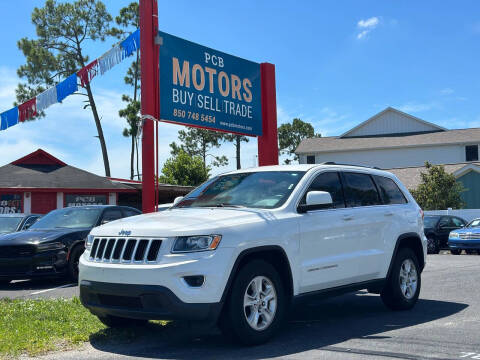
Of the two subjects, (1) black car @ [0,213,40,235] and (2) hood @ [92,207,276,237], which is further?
(1) black car @ [0,213,40,235]

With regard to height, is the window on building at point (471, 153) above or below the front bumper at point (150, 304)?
above

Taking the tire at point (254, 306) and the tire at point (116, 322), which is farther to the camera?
the tire at point (116, 322)

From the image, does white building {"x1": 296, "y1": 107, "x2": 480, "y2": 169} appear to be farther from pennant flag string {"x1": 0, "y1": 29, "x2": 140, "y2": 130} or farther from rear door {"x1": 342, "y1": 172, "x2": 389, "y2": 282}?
rear door {"x1": 342, "y1": 172, "x2": 389, "y2": 282}

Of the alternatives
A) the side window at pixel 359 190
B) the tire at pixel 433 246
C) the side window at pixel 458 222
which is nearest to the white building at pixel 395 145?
the side window at pixel 458 222

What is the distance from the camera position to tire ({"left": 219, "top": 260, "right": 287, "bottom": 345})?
5672 mm

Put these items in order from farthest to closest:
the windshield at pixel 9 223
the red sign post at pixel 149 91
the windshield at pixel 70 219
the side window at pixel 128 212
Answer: the windshield at pixel 9 223 → the side window at pixel 128 212 → the windshield at pixel 70 219 → the red sign post at pixel 149 91

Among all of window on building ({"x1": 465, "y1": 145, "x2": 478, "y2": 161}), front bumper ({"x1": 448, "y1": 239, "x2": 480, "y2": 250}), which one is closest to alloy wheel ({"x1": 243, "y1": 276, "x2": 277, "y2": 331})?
front bumper ({"x1": 448, "y1": 239, "x2": 480, "y2": 250})

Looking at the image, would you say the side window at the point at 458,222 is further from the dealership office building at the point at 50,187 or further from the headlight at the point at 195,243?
the headlight at the point at 195,243

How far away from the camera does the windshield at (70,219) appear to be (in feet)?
40.7

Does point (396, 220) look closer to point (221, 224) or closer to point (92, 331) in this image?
point (221, 224)

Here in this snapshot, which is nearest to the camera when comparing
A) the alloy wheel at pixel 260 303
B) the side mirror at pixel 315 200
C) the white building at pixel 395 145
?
the alloy wheel at pixel 260 303

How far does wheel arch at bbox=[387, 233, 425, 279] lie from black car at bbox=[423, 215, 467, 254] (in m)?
14.9

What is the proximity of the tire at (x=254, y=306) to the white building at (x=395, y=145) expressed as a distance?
41.2 m

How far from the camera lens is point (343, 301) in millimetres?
9000
